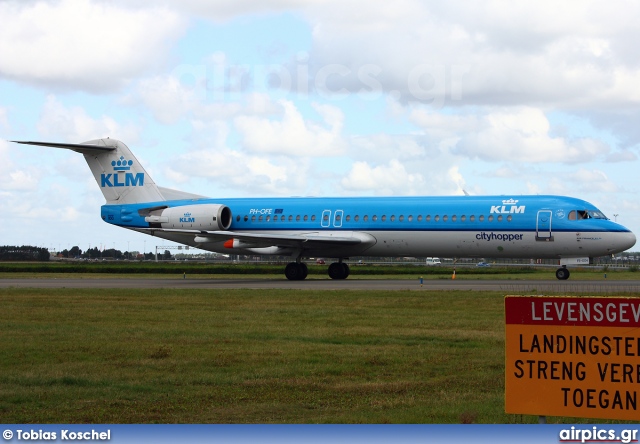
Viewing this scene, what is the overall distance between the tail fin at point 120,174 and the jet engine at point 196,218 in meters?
2.09

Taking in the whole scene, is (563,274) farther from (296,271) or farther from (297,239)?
(296,271)

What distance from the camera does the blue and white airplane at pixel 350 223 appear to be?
32594mm

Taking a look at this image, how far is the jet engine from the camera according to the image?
3825 cm

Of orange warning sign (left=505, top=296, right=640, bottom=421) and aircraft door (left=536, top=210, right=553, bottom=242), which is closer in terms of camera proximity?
orange warning sign (left=505, top=296, right=640, bottom=421)

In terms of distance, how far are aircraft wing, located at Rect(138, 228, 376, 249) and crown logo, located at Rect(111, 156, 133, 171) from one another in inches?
248

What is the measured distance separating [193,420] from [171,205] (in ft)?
108

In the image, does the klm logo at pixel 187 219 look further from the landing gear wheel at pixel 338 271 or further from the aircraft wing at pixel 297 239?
the landing gear wheel at pixel 338 271

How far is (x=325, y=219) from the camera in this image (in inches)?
1462

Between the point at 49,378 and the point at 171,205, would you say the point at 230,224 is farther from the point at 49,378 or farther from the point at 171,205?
the point at 49,378

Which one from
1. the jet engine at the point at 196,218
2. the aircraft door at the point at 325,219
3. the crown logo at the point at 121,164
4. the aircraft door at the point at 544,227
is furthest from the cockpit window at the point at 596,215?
the crown logo at the point at 121,164

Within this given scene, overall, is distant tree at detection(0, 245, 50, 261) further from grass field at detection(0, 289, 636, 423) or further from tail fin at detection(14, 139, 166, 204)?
grass field at detection(0, 289, 636, 423)

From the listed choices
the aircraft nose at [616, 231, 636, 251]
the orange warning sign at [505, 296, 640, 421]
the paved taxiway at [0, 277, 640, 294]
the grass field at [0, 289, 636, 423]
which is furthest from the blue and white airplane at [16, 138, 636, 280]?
the orange warning sign at [505, 296, 640, 421]

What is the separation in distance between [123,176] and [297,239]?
35.1ft

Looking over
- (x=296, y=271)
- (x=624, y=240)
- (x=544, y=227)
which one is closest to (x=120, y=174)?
(x=296, y=271)
